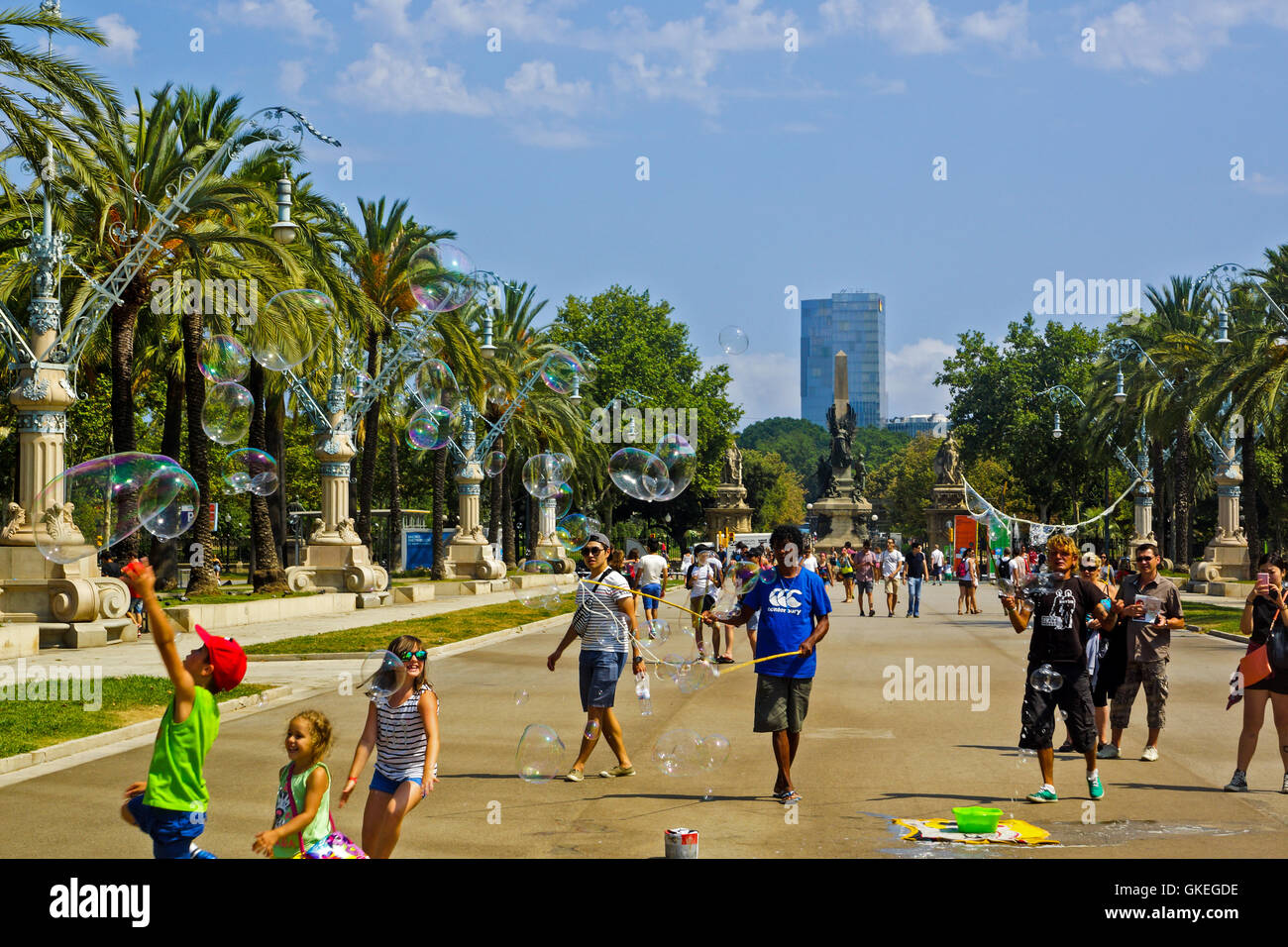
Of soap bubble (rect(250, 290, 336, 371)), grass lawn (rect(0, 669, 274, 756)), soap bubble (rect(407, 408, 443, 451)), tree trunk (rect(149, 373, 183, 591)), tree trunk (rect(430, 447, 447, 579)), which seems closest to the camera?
grass lawn (rect(0, 669, 274, 756))

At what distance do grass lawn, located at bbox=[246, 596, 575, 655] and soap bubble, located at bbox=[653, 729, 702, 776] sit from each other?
7.81 m

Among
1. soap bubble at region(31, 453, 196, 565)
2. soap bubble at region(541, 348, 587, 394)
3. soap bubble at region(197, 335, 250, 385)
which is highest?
soap bubble at region(541, 348, 587, 394)

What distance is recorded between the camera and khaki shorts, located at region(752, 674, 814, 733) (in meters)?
8.87

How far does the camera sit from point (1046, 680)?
8883 millimetres

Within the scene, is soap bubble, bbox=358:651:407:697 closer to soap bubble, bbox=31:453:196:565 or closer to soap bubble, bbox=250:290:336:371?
soap bubble, bbox=31:453:196:565

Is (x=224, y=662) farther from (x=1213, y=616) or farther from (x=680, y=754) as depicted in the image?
(x=1213, y=616)

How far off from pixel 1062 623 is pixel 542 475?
64.2 ft

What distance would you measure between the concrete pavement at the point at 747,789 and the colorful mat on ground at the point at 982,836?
5.7 inches

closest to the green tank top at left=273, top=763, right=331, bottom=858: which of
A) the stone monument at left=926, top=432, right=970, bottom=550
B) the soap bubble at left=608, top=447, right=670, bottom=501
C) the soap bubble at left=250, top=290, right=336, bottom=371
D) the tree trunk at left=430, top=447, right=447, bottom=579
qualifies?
the soap bubble at left=608, top=447, right=670, bottom=501

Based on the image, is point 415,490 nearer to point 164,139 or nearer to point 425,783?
point 164,139

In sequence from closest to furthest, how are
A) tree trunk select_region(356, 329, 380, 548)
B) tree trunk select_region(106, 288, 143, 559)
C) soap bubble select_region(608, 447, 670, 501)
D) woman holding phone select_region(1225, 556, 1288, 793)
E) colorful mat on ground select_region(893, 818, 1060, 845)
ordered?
1. colorful mat on ground select_region(893, 818, 1060, 845)
2. woman holding phone select_region(1225, 556, 1288, 793)
3. soap bubble select_region(608, 447, 670, 501)
4. tree trunk select_region(106, 288, 143, 559)
5. tree trunk select_region(356, 329, 380, 548)

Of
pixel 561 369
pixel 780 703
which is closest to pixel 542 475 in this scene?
pixel 561 369

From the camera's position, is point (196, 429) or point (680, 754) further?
point (196, 429)
